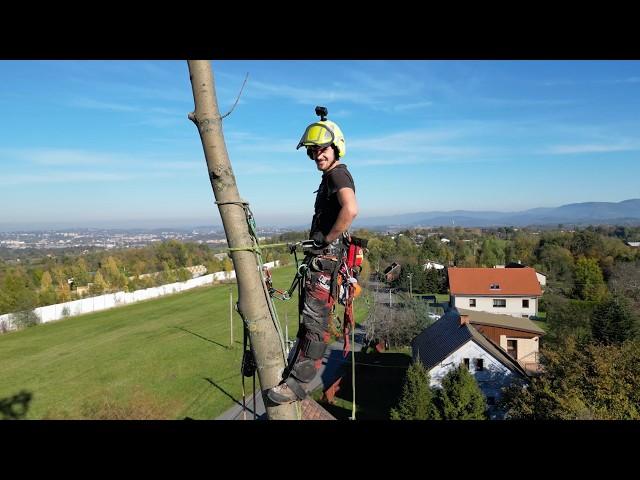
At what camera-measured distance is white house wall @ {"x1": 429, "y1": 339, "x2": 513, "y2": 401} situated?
50.9ft

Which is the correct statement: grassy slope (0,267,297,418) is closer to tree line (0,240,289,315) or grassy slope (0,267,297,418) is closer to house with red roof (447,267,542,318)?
tree line (0,240,289,315)

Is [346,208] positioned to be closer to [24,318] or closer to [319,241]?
[319,241]

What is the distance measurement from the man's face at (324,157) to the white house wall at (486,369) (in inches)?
587

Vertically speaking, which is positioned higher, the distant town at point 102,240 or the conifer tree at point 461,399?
the distant town at point 102,240

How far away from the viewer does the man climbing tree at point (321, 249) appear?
2.34 meters

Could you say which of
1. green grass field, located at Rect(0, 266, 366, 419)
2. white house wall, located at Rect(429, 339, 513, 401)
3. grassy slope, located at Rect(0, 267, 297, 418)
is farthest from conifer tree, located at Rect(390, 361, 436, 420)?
green grass field, located at Rect(0, 266, 366, 419)

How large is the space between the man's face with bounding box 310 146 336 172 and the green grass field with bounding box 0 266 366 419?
52.5 ft

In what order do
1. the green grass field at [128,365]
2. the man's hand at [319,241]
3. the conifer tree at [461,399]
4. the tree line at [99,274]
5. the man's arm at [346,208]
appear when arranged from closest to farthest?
1. the man's arm at [346,208]
2. the man's hand at [319,241]
3. the conifer tree at [461,399]
4. the green grass field at [128,365]
5. the tree line at [99,274]

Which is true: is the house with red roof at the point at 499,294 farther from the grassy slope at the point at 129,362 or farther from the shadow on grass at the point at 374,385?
the grassy slope at the point at 129,362

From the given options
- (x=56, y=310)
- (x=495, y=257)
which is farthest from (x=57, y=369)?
(x=495, y=257)

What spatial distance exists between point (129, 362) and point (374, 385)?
53.9 feet

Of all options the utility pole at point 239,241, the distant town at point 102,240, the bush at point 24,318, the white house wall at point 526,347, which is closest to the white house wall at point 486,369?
the white house wall at point 526,347

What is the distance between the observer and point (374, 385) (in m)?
20.0

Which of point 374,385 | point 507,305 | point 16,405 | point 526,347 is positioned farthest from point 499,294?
point 16,405
